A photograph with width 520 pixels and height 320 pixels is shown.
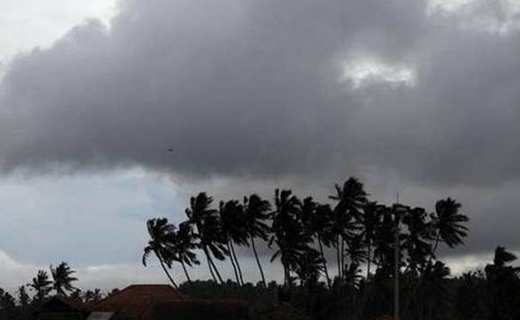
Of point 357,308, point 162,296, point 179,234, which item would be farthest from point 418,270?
point 162,296

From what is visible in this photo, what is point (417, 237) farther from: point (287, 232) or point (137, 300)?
point (137, 300)

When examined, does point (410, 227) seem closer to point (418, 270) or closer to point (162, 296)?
point (418, 270)

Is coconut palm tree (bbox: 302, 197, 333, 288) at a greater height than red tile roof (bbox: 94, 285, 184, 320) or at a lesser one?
greater

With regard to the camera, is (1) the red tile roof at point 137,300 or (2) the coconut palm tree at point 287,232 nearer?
(1) the red tile roof at point 137,300

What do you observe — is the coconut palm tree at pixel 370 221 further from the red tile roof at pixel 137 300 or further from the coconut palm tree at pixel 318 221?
the red tile roof at pixel 137 300

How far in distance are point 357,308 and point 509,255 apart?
31637 millimetres

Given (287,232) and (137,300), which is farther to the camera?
(287,232)

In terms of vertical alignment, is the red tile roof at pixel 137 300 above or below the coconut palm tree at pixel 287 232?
below

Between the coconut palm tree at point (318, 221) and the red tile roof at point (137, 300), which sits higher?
the coconut palm tree at point (318, 221)

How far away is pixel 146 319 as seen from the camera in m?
68.9

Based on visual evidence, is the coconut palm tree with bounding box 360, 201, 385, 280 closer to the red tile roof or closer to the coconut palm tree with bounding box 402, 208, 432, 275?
the coconut palm tree with bounding box 402, 208, 432, 275

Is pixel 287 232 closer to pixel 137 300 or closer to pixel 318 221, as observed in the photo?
pixel 318 221

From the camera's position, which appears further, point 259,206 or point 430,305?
point 430,305

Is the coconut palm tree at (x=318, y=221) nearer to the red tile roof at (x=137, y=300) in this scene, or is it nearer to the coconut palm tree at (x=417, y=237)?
the coconut palm tree at (x=417, y=237)
